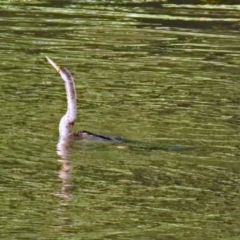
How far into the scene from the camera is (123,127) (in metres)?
12.4

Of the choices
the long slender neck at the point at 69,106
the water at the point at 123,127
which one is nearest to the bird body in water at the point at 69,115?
the long slender neck at the point at 69,106

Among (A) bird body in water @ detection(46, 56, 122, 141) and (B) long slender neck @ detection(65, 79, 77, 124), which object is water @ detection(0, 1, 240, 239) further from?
(B) long slender neck @ detection(65, 79, 77, 124)

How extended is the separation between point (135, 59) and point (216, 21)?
5.00m

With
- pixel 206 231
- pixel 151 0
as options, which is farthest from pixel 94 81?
pixel 151 0

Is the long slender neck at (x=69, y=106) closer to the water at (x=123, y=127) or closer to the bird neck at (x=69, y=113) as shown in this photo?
the bird neck at (x=69, y=113)

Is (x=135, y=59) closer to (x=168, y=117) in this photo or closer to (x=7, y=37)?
(x=7, y=37)

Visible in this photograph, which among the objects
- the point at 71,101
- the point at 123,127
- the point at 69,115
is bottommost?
the point at 123,127

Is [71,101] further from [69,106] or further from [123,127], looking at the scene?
[123,127]

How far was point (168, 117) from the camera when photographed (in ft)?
42.4

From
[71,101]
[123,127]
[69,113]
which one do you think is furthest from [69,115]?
[123,127]

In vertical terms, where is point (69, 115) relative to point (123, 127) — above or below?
above

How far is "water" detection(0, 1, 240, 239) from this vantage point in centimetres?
930

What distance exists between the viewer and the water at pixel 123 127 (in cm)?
930

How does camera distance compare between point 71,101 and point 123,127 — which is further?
point 123,127
